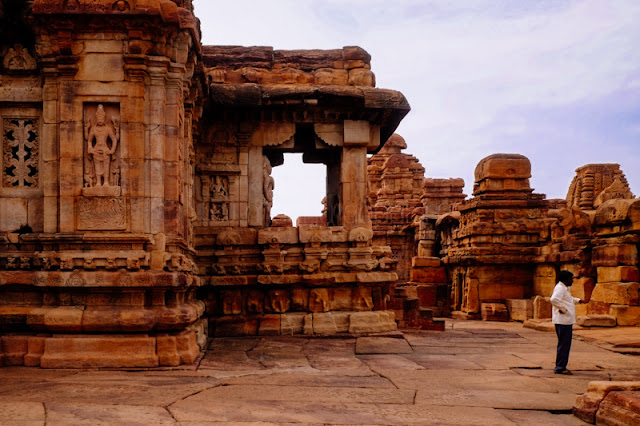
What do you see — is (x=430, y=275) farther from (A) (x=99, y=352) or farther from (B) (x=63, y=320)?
(B) (x=63, y=320)

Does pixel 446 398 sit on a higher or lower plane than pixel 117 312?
lower

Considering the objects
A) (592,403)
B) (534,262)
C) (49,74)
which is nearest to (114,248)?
(49,74)

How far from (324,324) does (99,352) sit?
4152mm

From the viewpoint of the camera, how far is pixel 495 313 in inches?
615

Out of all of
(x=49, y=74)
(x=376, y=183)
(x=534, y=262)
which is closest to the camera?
(x=49, y=74)

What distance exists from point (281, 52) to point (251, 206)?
2906 millimetres

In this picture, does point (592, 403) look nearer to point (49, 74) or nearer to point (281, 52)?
point (49, 74)

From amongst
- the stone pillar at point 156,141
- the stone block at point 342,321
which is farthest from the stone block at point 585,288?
the stone pillar at point 156,141

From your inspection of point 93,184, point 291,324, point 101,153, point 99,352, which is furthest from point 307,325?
point 101,153

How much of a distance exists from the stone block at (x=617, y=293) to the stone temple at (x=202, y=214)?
0.11 ft

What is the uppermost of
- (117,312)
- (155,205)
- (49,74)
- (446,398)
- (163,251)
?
(49,74)

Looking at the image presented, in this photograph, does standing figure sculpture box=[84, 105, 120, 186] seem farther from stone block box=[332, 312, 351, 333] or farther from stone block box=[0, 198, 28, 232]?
stone block box=[332, 312, 351, 333]

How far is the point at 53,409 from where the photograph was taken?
15.6ft

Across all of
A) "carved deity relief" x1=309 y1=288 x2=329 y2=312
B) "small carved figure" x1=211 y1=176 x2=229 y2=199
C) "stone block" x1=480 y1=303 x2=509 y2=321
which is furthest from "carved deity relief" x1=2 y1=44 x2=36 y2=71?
"stone block" x1=480 y1=303 x2=509 y2=321
